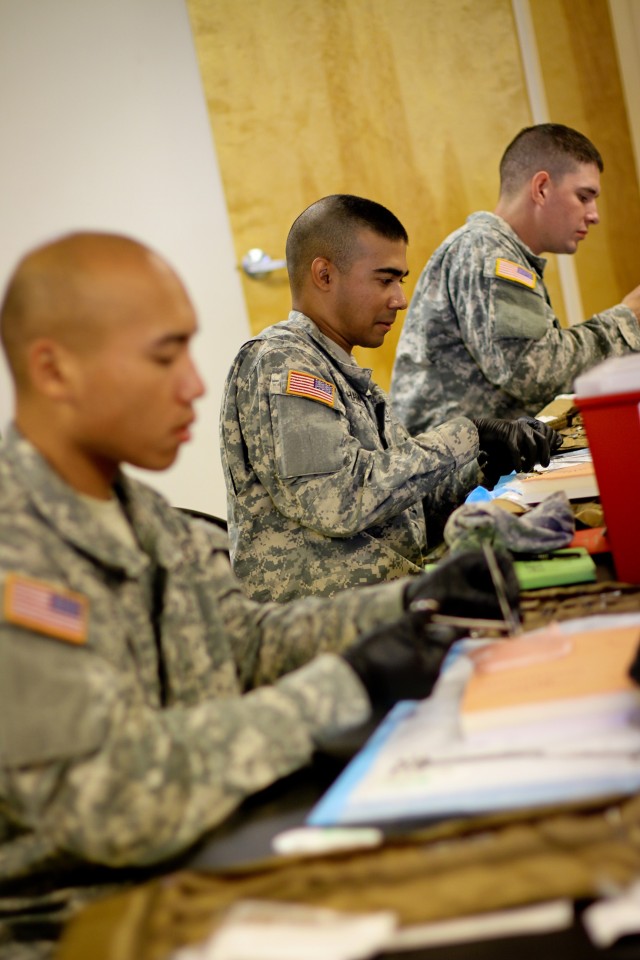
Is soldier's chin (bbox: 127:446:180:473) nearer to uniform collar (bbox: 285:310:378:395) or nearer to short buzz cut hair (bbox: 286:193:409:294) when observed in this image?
uniform collar (bbox: 285:310:378:395)

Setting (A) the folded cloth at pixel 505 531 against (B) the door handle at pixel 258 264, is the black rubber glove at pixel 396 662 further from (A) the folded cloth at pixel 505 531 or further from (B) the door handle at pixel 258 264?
(B) the door handle at pixel 258 264

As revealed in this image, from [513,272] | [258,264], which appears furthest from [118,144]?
[513,272]

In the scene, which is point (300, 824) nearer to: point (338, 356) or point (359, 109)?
point (338, 356)

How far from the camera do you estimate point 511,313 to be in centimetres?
262

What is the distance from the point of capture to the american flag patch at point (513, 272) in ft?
8.63

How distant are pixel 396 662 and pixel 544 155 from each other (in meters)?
2.45

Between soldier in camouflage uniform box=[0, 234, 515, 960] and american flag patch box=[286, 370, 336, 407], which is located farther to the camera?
american flag patch box=[286, 370, 336, 407]

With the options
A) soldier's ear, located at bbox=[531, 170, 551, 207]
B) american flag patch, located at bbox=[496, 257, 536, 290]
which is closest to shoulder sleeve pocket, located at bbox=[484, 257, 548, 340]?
american flag patch, located at bbox=[496, 257, 536, 290]

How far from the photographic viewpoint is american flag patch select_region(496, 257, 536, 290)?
2631 millimetres

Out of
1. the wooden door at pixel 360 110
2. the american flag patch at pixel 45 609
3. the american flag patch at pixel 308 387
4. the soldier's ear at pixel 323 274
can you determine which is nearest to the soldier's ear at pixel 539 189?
the wooden door at pixel 360 110

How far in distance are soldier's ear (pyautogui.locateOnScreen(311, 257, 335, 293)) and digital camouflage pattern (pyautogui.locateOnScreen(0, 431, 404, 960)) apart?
121 centimetres

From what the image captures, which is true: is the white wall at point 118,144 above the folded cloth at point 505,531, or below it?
above

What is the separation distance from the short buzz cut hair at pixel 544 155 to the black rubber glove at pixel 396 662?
2.36 m

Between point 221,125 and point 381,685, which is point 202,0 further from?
point 381,685
